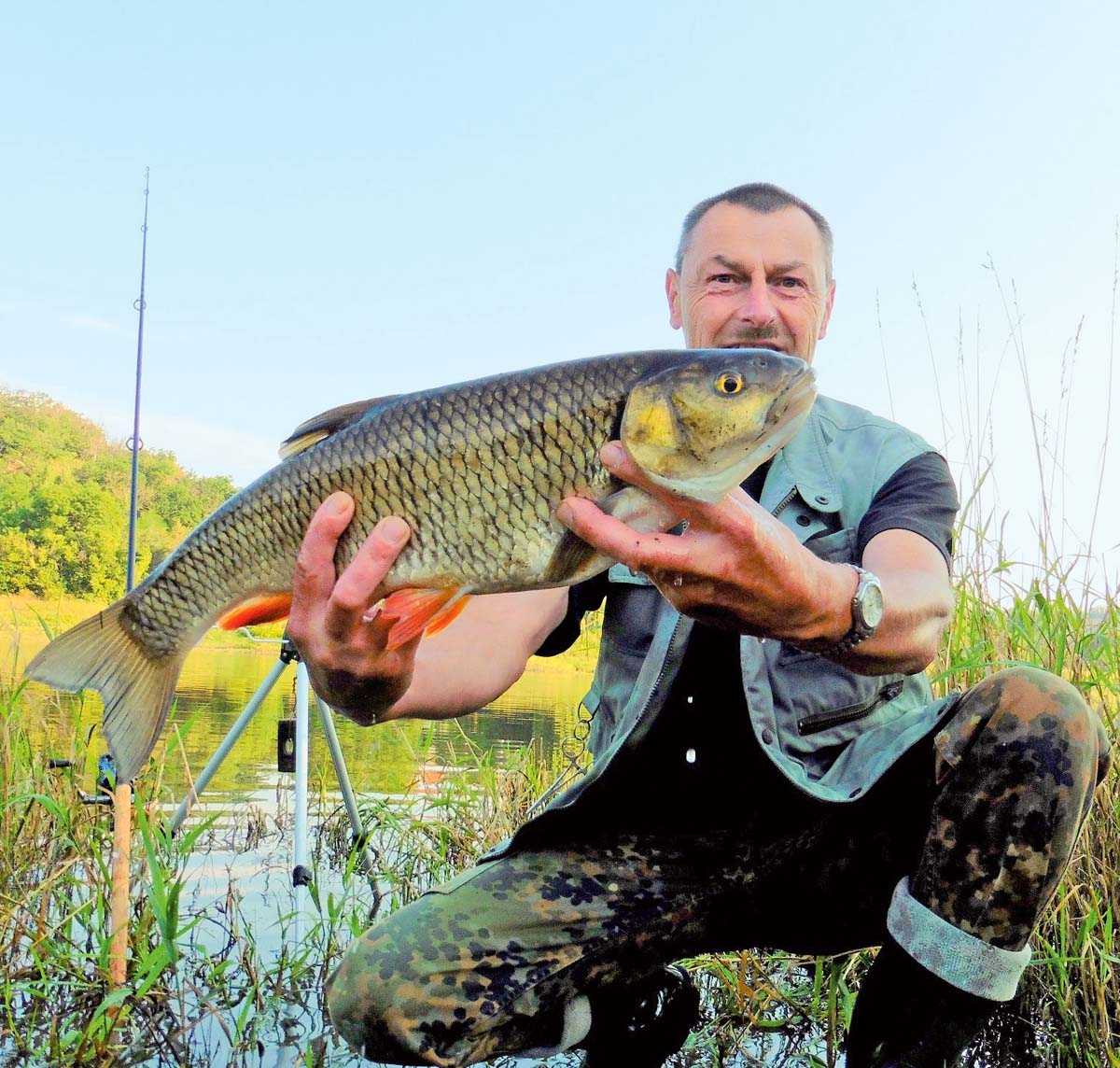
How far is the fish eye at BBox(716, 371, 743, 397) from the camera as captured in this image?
62.1 inches

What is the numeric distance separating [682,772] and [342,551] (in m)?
0.84

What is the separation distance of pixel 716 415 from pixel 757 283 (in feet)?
4.40

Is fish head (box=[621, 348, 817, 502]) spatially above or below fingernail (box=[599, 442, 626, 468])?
above

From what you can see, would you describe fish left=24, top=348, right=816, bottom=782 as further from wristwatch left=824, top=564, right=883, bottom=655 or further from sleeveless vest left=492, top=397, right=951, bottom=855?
sleeveless vest left=492, top=397, right=951, bottom=855

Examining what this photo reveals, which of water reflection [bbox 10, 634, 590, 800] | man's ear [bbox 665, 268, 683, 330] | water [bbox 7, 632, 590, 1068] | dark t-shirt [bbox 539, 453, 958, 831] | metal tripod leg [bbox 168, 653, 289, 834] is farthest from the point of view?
water reflection [bbox 10, 634, 590, 800]

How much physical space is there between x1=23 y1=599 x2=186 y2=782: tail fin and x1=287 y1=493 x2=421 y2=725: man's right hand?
11.3 inches

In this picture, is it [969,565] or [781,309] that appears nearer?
[781,309]

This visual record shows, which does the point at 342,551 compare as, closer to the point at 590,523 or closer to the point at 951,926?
the point at 590,523

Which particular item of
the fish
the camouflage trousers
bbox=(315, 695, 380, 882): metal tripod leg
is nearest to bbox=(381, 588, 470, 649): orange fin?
the fish

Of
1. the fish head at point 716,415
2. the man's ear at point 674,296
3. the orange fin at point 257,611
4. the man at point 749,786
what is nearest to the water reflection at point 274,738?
the orange fin at point 257,611

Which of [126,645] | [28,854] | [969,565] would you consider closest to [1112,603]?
[969,565]

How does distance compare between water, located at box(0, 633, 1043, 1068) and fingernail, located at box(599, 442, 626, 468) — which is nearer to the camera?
fingernail, located at box(599, 442, 626, 468)

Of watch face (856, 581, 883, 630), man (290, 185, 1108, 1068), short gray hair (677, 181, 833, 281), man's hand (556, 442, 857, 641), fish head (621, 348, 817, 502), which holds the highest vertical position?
short gray hair (677, 181, 833, 281)

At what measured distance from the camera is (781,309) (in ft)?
9.08
